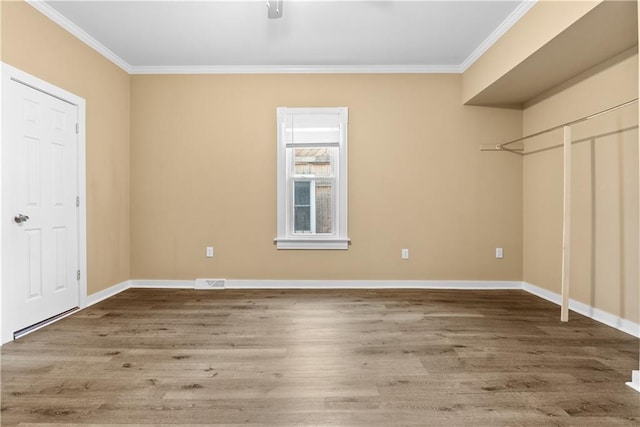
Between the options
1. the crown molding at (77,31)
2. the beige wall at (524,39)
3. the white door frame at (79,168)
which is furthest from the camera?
the crown molding at (77,31)

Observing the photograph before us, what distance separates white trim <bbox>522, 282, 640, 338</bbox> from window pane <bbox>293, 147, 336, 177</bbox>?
114 inches

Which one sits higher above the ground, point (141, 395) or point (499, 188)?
point (499, 188)

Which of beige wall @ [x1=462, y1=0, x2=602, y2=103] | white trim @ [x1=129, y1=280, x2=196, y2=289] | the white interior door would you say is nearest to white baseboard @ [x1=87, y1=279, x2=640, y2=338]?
white trim @ [x1=129, y1=280, x2=196, y2=289]

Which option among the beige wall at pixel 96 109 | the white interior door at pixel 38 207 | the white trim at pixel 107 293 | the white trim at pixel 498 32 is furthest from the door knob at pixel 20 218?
the white trim at pixel 498 32

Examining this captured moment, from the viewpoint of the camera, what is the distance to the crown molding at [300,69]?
4.41 m

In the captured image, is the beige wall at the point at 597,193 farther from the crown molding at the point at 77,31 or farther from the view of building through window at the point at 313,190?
the crown molding at the point at 77,31

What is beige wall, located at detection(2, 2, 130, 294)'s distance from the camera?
9.50 ft

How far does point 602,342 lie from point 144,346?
3506mm

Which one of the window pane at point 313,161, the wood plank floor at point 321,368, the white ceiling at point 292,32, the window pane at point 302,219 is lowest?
the wood plank floor at point 321,368

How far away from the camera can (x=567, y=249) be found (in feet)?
10.5

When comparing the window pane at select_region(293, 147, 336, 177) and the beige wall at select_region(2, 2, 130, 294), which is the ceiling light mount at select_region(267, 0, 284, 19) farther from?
the beige wall at select_region(2, 2, 130, 294)

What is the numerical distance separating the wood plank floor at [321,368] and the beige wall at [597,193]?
0.44 metres

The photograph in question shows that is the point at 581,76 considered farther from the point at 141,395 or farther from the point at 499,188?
the point at 141,395

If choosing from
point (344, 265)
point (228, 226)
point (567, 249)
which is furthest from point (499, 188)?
point (228, 226)
